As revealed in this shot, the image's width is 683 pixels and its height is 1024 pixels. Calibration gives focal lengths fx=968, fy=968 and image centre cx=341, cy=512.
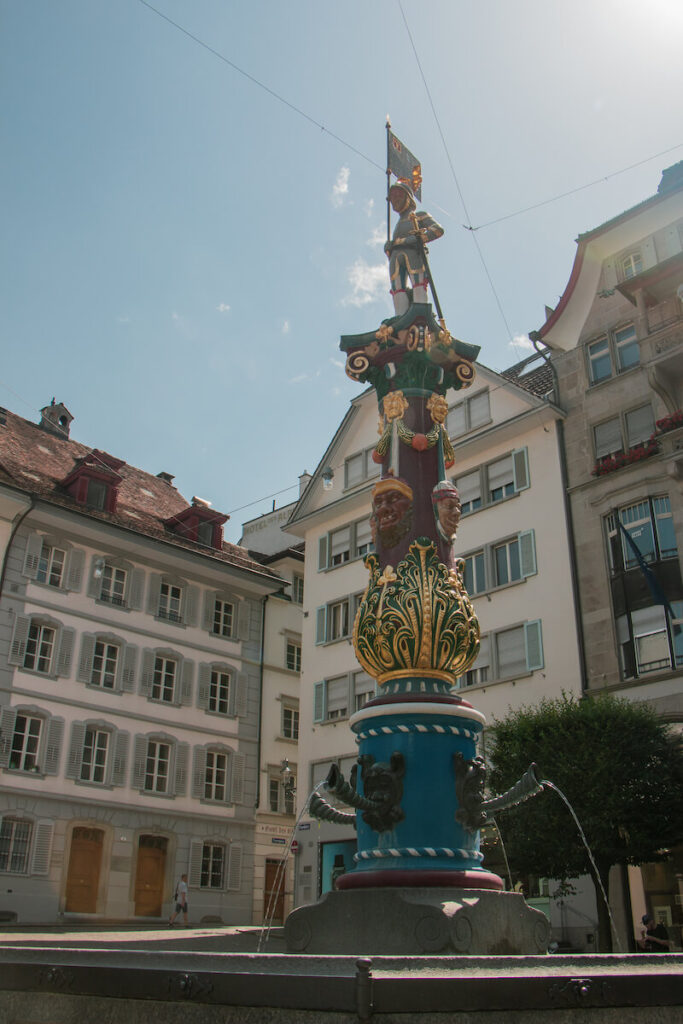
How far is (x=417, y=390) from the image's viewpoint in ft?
33.2

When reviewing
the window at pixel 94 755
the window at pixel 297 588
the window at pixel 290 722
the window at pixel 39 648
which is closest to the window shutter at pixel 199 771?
the window at pixel 94 755

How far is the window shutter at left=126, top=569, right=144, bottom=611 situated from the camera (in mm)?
35406

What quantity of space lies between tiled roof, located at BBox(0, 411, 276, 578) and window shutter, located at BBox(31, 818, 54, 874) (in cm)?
1034

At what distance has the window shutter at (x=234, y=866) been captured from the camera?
34938 mm

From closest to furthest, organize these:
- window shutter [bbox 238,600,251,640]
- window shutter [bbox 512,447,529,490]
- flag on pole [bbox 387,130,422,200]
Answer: flag on pole [bbox 387,130,422,200] < window shutter [bbox 512,447,529,490] < window shutter [bbox 238,600,251,640]

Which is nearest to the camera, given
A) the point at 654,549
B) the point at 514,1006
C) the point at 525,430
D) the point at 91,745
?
the point at 514,1006

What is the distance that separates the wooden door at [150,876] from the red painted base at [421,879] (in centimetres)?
2736

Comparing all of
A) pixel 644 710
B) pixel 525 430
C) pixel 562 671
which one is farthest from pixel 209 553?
pixel 644 710

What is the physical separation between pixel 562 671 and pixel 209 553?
17.0 meters

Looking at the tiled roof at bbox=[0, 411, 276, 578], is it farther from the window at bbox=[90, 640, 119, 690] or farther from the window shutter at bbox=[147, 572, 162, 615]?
the window at bbox=[90, 640, 119, 690]

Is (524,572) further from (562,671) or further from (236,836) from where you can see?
(236,836)

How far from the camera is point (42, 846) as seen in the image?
30.0 metres

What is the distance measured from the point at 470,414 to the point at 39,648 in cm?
1630

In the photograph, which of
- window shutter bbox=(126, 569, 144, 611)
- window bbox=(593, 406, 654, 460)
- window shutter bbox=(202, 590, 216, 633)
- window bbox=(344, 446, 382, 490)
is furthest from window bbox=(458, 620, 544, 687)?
window shutter bbox=(126, 569, 144, 611)
